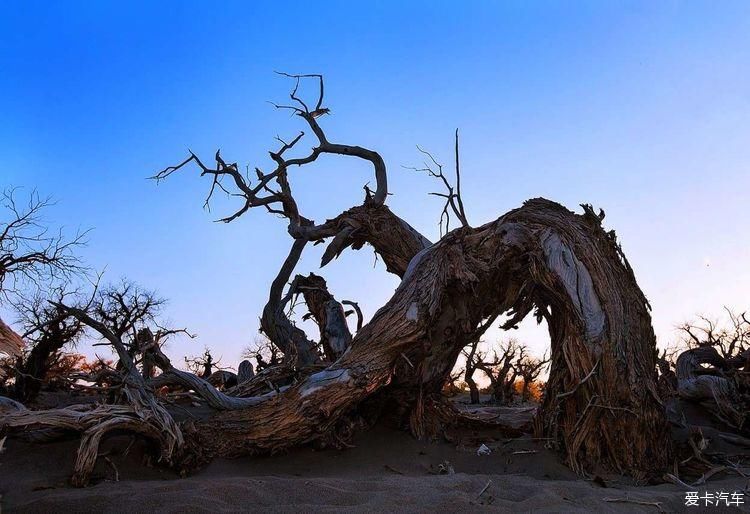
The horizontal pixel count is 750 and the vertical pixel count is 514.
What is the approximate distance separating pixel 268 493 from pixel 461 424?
2690mm

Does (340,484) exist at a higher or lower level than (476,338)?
lower

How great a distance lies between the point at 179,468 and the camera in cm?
446

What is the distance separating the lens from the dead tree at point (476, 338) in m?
4.78

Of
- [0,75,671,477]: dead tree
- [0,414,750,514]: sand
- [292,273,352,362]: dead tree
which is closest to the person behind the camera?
[0,414,750,514]: sand

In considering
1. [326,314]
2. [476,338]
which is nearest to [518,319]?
[476,338]

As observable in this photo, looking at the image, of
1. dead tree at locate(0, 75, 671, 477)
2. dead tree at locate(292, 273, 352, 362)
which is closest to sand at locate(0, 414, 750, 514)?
dead tree at locate(0, 75, 671, 477)

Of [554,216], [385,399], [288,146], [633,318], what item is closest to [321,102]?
[288,146]

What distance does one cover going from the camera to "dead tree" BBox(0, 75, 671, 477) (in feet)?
15.7

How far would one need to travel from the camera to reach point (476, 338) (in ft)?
20.1

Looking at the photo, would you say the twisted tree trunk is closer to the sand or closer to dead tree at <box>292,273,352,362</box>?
the sand

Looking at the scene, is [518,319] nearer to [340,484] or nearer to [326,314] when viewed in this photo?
[326,314]

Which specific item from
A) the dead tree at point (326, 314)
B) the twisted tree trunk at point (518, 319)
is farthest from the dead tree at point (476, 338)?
the dead tree at point (326, 314)

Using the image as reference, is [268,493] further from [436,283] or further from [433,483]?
[436,283]

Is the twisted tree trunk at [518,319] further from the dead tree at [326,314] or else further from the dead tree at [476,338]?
the dead tree at [326,314]
